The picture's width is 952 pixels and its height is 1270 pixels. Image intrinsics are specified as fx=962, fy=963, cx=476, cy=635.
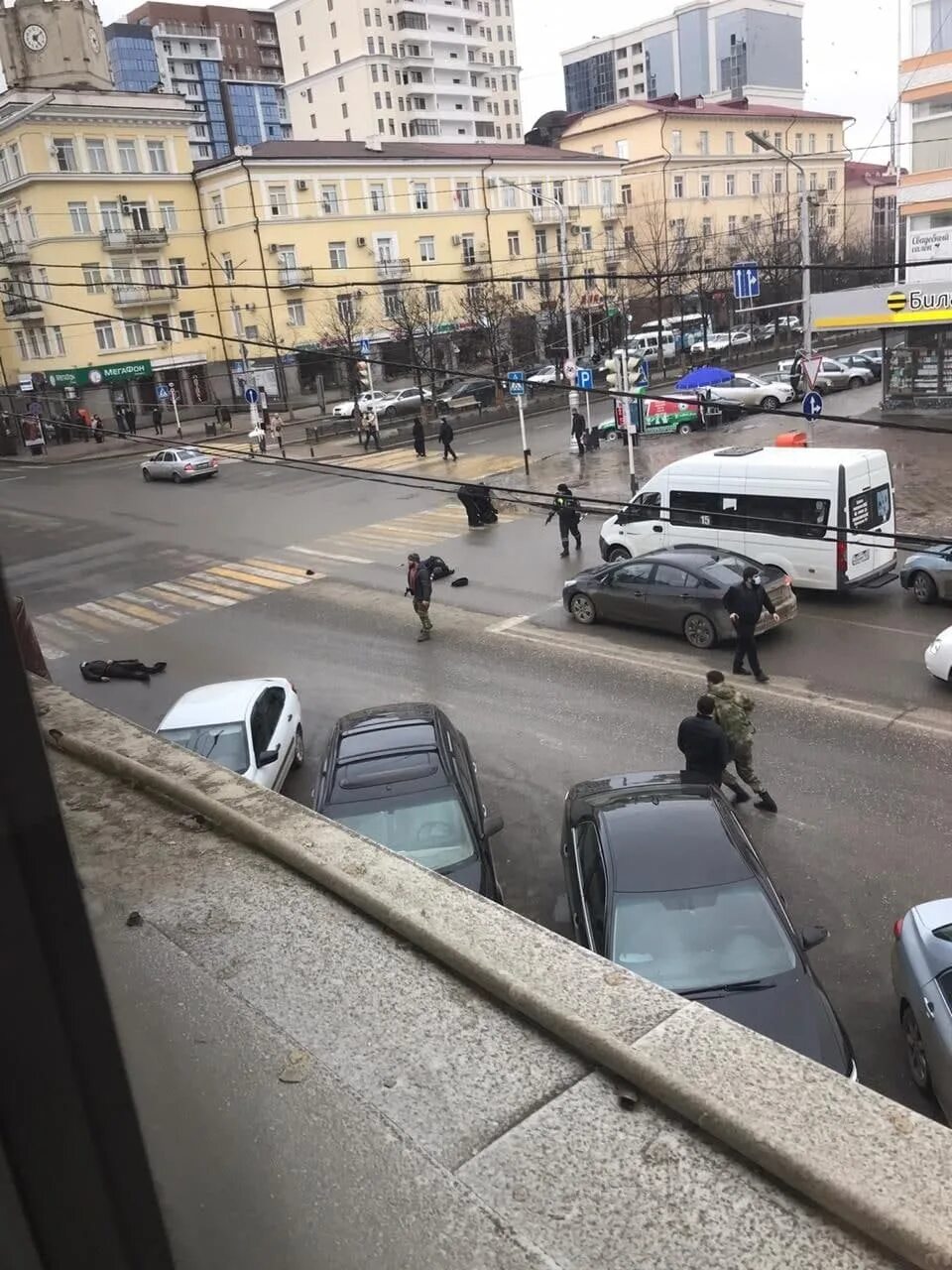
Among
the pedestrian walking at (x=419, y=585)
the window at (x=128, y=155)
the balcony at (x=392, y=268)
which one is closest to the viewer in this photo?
the pedestrian walking at (x=419, y=585)

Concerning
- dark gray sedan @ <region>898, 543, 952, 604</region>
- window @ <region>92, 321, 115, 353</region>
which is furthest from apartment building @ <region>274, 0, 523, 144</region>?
dark gray sedan @ <region>898, 543, 952, 604</region>

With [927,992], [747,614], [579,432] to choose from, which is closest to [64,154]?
[579,432]

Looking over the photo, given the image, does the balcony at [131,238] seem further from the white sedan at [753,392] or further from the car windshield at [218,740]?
the car windshield at [218,740]

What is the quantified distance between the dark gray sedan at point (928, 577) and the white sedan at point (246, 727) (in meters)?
9.84

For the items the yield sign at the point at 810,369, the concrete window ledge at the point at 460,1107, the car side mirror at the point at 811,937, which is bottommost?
the car side mirror at the point at 811,937

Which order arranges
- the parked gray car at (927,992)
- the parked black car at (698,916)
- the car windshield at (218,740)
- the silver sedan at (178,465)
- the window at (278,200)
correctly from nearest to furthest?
1. the parked gray car at (927,992)
2. the parked black car at (698,916)
3. the car windshield at (218,740)
4. the silver sedan at (178,465)
5. the window at (278,200)

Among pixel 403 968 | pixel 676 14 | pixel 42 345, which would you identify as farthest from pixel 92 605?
pixel 676 14

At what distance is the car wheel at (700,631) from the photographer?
14.2 metres

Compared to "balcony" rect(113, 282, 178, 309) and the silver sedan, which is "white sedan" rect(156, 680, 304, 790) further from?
"balcony" rect(113, 282, 178, 309)

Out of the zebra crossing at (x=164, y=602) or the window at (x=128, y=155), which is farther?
the window at (x=128, y=155)

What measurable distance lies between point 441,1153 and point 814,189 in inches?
3508

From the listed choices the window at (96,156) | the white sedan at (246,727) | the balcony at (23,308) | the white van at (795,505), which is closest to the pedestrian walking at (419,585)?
the white van at (795,505)

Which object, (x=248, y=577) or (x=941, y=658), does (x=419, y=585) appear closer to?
(x=248, y=577)

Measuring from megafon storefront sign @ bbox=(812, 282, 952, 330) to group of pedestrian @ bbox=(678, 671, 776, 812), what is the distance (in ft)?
75.6
